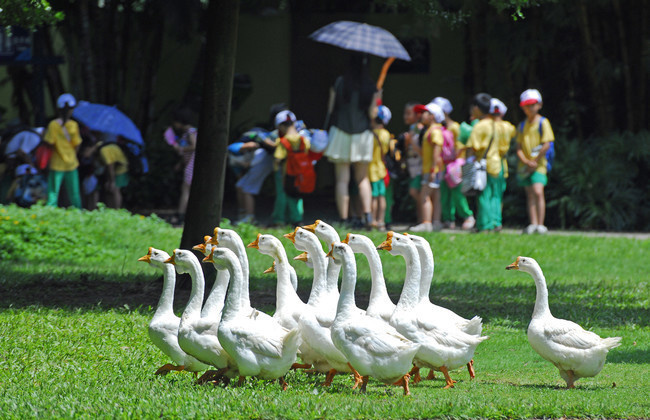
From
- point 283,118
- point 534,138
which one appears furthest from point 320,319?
point 534,138

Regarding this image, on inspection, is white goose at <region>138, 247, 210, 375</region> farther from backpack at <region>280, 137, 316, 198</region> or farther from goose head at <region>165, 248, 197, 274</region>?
backpack at <region>280, 137, 316, 198</region>

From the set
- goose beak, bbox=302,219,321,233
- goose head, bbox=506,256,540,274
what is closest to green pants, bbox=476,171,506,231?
goose head, bbox=506,256,540,274

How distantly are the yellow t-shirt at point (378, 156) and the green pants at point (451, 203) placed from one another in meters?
1.00

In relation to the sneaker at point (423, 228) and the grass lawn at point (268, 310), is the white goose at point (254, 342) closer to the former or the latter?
the grass lawn at point (268, 310)

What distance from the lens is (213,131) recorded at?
1077 centimetres

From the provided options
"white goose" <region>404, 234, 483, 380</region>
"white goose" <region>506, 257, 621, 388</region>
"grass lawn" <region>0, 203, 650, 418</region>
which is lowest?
"grass lawn" <region>0, 203, 650, 418</region>

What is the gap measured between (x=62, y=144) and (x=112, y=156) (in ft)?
3.42

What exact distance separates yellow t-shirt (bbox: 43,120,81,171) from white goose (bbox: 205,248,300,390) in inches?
384

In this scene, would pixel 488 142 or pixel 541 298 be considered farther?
pixel 488 142

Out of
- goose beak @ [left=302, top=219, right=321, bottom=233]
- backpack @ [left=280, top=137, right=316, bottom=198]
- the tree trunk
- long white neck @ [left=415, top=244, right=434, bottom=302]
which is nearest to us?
long white neck @ [left=415, top=244, right=434, bottom=302]

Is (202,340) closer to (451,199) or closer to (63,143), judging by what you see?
(63,143)

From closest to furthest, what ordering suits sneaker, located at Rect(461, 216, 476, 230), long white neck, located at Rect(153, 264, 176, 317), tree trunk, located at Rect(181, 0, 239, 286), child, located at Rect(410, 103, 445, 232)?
long white neck, located at Rect(153, 264, 176, 317), tree trunk, located at Rect(181, 0, 239, 286), child, located at Rect(410, 103, 445, 232), sneaker, located at Rect(461, 216, 476, 230)

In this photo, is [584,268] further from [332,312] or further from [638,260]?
[332,312]

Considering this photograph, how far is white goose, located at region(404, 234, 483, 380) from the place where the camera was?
743cm
